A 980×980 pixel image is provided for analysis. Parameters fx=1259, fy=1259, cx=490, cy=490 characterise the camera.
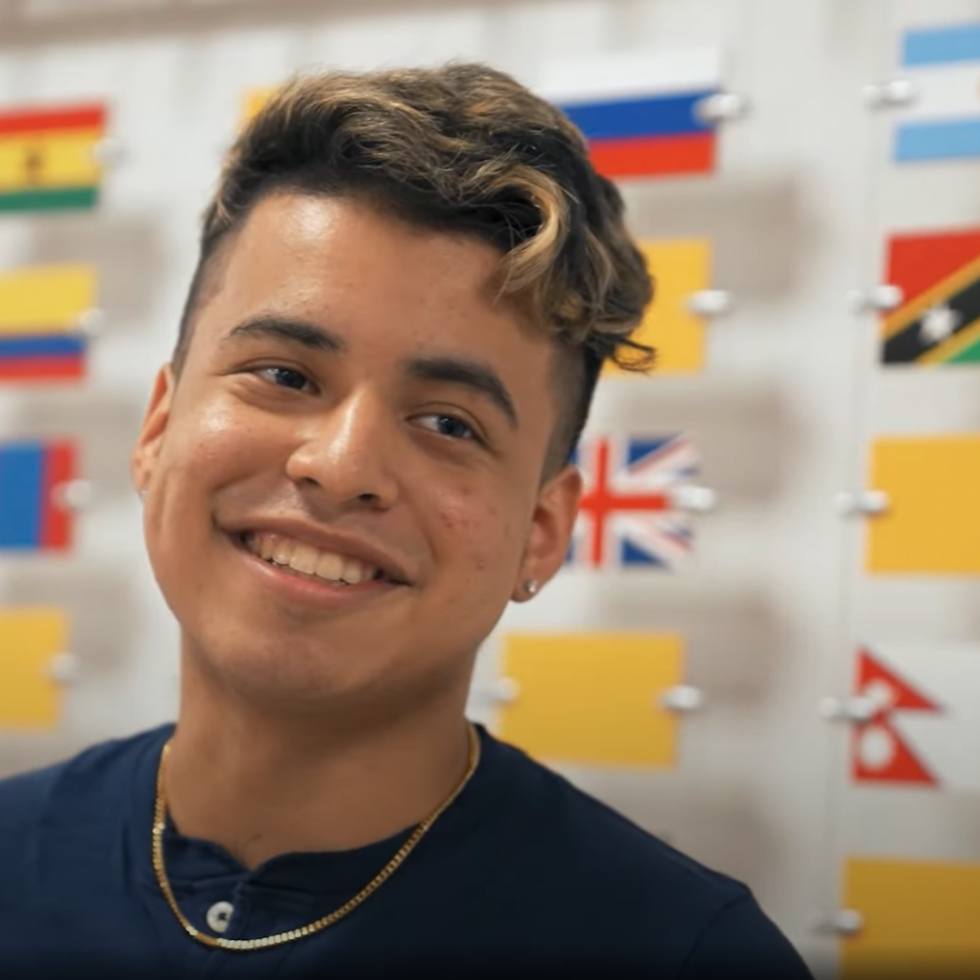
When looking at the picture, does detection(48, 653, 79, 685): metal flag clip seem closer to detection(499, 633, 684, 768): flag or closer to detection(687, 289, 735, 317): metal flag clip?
detection(499, 633, 684, 768): flag

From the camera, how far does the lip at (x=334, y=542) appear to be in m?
0.90

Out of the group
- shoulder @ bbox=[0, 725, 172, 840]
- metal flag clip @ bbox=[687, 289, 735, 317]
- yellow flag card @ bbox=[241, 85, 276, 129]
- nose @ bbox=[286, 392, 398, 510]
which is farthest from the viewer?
yellow flag card @ bbox=[241, 85, 276, 129]

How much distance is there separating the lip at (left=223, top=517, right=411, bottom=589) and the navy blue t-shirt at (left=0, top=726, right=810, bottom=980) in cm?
23

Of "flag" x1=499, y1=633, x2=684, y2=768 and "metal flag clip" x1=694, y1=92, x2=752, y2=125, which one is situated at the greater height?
"metal flag clip" x1=694, y1=92, x2=752, y2=125

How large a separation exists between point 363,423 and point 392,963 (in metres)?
0.41

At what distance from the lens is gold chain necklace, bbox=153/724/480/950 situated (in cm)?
95

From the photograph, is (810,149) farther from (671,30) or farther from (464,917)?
(464,917)

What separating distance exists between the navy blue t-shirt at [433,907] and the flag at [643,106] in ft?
2.29

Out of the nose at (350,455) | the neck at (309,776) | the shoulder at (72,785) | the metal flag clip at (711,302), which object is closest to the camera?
the nose at (350,455)

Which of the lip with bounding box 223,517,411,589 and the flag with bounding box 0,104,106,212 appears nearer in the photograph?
the lip with bounding box 223,517,411,589

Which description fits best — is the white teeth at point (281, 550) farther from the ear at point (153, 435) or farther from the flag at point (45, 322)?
the flag at point (45, 322)

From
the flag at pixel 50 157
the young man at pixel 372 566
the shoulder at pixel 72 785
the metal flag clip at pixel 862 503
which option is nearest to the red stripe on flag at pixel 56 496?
the flag at pixel 50 157

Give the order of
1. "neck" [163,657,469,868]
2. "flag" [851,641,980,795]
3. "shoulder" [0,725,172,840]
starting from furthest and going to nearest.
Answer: "flag" [851,641,980,795] → "shoulder" [0,725,172,840] → "neck" [163,657,469,868]

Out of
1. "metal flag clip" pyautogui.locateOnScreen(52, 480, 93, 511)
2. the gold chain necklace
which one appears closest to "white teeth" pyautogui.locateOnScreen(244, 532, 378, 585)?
the gold chain necklace
